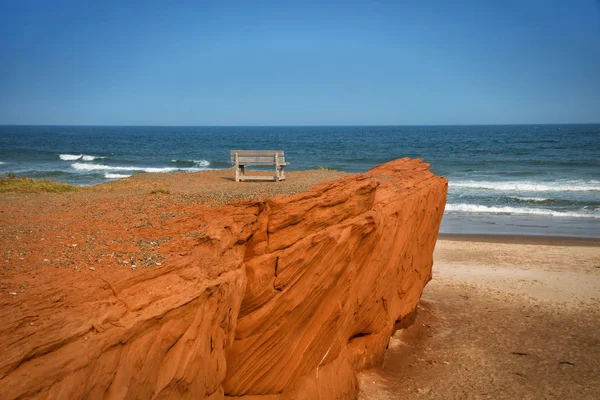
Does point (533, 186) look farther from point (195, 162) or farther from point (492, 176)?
point (195, 162)

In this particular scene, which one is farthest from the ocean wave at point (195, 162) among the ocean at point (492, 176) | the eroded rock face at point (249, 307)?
the eroded rock face at point (249, 307)

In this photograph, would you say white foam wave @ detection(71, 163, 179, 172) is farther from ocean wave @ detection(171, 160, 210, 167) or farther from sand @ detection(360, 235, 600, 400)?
sand @ detection(360, 235, 600, 400)

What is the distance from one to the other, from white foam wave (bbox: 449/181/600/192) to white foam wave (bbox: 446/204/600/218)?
20.0ft

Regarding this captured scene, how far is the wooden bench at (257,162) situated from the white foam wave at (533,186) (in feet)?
72.7

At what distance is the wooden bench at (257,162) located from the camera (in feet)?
46.1

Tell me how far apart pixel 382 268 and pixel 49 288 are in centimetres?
585

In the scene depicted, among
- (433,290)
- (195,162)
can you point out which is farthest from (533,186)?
(195,162)

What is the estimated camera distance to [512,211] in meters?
26.4

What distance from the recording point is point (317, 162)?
49562 mm

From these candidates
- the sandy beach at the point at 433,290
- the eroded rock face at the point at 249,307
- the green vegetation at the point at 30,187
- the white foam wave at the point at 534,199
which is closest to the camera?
the eroded rock face at the point at 249,307

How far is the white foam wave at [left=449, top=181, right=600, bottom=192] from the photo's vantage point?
32.4 metres

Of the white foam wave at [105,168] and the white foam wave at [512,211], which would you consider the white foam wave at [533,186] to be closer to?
the white foam wave at [512,211]

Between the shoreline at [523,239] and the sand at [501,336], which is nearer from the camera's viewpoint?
the sand at [501,336]

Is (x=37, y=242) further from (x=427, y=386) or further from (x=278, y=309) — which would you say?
(x=427, y=386)
